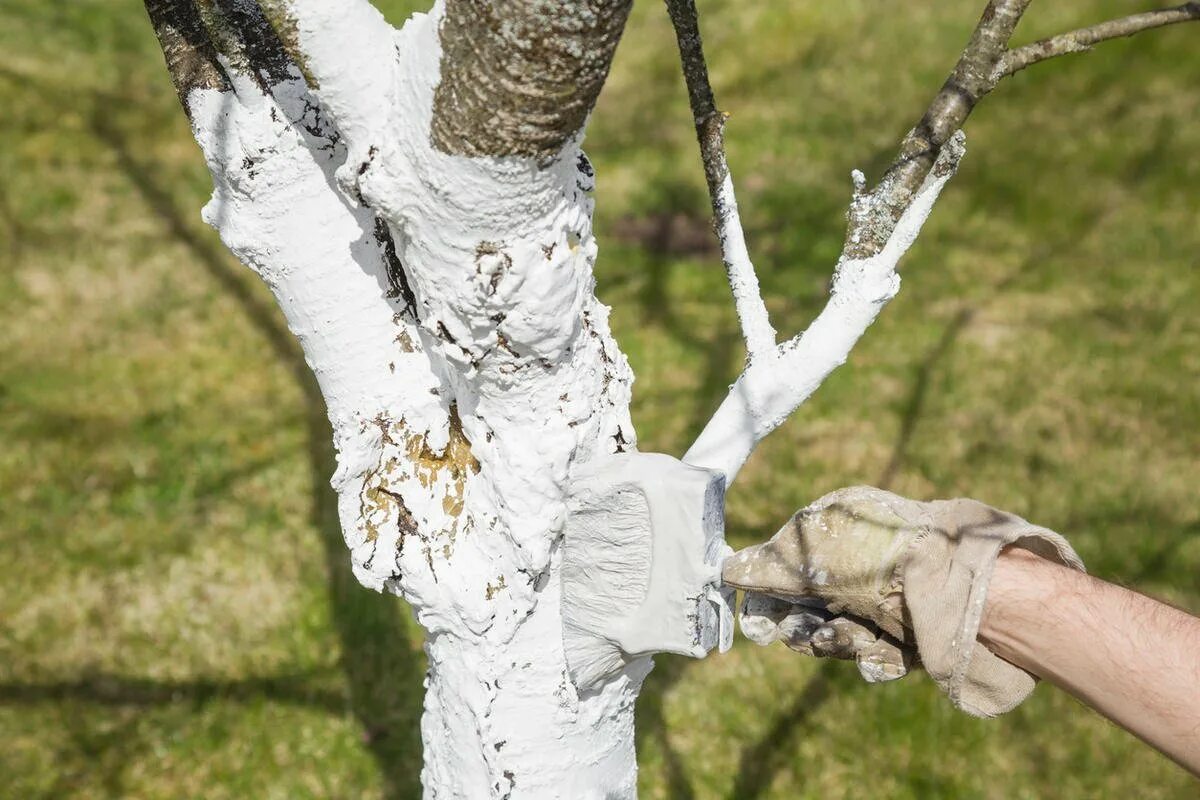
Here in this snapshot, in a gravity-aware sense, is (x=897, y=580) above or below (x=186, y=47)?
below

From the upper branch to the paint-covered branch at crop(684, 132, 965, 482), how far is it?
564 mm

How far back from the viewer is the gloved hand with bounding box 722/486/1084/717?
143 cm

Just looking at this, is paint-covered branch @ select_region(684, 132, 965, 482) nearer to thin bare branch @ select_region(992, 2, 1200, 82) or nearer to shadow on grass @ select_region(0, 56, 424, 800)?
thin bare branch @ select_region(992, 2, 1200, 82)

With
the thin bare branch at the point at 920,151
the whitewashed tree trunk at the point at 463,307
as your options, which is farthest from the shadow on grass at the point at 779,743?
the thin bare branch at the point at 920,151

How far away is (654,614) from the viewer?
1399mm

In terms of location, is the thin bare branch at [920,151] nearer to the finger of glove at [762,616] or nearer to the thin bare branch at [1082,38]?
the thin bare branch at [1082,38]

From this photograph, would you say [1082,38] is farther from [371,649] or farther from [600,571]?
[371,649]

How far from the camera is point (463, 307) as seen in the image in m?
1.21

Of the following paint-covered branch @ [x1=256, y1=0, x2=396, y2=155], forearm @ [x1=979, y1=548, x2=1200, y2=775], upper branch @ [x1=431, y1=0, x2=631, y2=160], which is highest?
paint-covered branch @ [x1=256, y1=0, x2=396, y2=155]

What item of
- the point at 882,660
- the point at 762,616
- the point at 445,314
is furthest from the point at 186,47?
the point at 882,660

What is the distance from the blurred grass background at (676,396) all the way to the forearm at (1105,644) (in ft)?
5.06

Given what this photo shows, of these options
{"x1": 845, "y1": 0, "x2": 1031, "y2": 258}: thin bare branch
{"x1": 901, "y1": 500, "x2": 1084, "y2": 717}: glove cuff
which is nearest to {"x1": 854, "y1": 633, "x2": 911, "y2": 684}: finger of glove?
{"x1": 901, "y1": 500, "x2": 1084, "y2": 717}: glove cuff

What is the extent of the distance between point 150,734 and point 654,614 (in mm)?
2206

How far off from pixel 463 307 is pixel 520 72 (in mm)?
320
